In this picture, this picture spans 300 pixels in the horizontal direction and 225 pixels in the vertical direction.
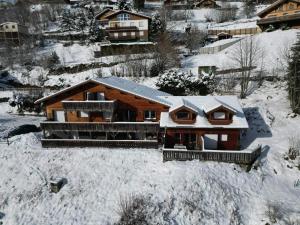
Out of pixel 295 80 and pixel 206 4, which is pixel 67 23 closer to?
pixel 206 4

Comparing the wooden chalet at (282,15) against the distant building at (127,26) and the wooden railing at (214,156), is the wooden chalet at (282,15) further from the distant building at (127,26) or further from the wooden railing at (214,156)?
the wooden railing at (214,156)

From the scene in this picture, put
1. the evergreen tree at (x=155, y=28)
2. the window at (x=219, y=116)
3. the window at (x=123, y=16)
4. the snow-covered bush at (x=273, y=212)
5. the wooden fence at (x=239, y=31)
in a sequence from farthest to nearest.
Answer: the evergreen tree at (x=155, y=28) < the window at (x=123, y=16) < the wooden fence at (x=239, y=31) < the window at (x=219, y=116) < the snow-covered bush at (x=273, y=212)

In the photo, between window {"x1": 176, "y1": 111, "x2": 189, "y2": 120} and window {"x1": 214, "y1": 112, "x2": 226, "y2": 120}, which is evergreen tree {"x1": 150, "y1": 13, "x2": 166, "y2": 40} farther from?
window {"x1": 214, "y1": 112, "x2": 226, "y2": 120}

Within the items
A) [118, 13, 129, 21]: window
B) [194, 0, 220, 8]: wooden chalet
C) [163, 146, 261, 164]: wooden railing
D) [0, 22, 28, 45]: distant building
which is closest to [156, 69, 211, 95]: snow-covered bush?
[163, 146, 261, 164]: wooden railing

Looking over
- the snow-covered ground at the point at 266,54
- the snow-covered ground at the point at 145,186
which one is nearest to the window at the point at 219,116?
the snow-covered ground at the point at 145,186

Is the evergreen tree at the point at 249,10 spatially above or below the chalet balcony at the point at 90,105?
above

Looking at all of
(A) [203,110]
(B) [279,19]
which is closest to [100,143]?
(A) [203,110]

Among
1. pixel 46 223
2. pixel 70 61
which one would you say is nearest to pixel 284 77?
pixel 46 223
